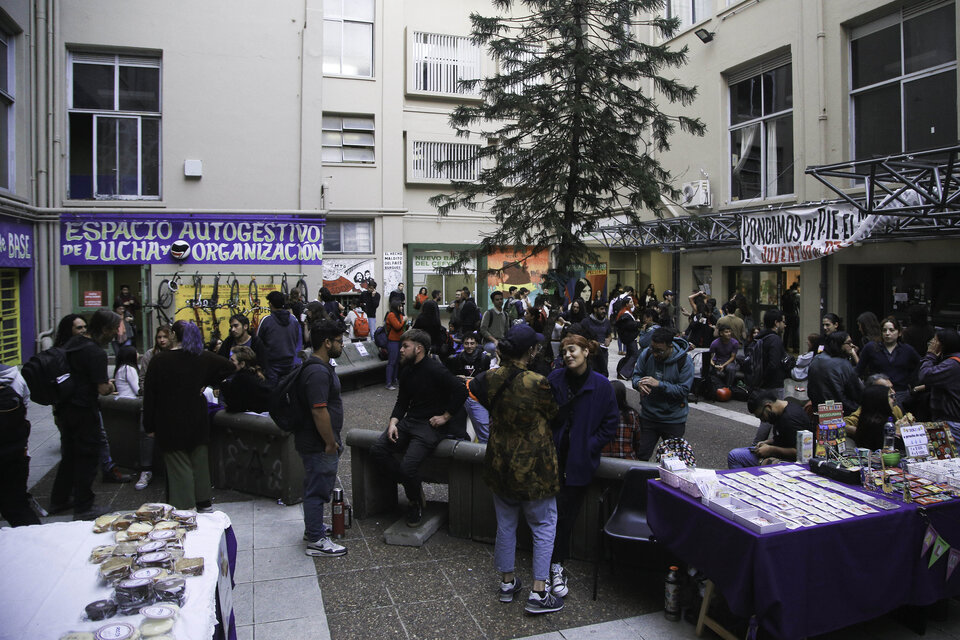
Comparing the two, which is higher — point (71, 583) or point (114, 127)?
point (114, 127)

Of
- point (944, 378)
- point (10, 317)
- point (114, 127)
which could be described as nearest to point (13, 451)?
point (944, 378)

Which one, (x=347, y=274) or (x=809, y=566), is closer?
(x=809, y=566)

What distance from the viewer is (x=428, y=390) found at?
5684 millimetres

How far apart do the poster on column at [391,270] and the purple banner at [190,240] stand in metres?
5.32

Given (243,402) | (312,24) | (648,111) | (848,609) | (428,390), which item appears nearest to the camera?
(848,609)

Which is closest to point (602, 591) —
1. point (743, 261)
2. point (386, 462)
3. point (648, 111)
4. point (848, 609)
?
point (848, 609)

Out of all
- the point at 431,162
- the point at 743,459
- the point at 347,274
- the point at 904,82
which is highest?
the point at 431,162

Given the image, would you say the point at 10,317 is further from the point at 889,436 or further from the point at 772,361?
the point at 889,436

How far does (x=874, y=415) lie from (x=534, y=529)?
3061mm

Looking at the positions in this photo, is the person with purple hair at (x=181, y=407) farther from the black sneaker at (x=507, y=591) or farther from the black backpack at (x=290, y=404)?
the black sneaker at (x=507, y=591)

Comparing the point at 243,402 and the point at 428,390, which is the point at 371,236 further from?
the point at 428,390

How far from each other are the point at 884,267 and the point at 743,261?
2.69 m

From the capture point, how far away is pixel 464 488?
19.0 feet

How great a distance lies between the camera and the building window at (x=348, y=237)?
22.0 meters
